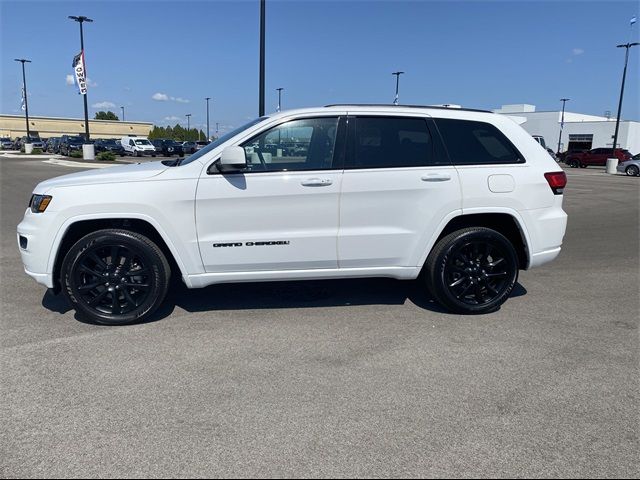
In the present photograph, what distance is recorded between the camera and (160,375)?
354 centimetres

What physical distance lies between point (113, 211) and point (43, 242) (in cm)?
66

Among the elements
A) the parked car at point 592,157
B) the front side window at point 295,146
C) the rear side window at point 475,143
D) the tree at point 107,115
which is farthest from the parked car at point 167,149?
the tree at point 107,115

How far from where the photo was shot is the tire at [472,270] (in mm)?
4672

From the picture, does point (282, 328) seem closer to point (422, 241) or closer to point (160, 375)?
point (160, 375)

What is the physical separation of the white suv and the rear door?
0.01m

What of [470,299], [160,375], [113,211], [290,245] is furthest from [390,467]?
[113,211]

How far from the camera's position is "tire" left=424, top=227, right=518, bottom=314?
467 centimetres

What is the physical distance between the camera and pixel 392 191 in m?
4.49

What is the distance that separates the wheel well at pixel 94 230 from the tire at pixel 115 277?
113 millimetres

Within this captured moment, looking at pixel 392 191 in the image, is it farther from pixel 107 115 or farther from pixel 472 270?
pixel 107 115

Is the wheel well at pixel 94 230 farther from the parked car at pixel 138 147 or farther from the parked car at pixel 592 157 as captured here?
the parked car at pixel 592 157

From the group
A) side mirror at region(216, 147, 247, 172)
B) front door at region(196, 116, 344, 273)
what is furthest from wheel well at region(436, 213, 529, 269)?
side mirror at region(216, 147, 247, 172)

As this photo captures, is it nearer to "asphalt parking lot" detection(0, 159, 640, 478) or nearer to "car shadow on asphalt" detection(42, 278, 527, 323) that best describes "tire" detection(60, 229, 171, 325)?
"asphalt parking lot" detection(0, 159, 640, 478)

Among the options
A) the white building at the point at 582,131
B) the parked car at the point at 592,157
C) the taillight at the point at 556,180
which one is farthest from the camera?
the white building at the point at 582,131
